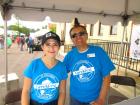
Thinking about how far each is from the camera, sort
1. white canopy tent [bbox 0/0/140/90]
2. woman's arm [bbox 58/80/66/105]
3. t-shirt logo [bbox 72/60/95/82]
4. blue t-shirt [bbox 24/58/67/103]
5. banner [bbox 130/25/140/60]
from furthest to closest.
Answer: banner [bbox 130/25/140/60], white canopy tent [bbox 0/0/140/90], t-shirt logo [bbox 72/60/95/82], woman's arm [bbox 58/80/66/105], blue t-shirt [bbox 24/58/67/103]

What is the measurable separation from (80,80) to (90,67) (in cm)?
17

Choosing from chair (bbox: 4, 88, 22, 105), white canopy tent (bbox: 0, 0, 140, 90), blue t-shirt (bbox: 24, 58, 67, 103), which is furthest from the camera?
white canopy tent (bbox: 0, 0, 140, 90)

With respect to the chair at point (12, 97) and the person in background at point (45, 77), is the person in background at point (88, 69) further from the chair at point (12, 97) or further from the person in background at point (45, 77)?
the chair at point (12, 97)

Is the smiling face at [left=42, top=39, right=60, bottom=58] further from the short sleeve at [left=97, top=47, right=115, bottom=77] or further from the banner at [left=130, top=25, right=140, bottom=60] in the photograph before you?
the banner at [left=130, top=25, right=140, bottom=60]

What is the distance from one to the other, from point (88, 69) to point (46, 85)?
0.48 m

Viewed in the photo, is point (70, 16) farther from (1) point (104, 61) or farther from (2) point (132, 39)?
(2) point (132, 39)

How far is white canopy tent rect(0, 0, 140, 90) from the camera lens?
3562mm

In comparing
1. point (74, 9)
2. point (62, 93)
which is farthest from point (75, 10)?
point (62, 93)

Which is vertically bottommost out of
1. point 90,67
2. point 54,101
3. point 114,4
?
point 54,101

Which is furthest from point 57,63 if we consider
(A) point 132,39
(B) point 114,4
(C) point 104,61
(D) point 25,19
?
(A) point 132,39

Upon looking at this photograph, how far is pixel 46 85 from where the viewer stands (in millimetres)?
1681

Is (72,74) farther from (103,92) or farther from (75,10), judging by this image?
(75,10)

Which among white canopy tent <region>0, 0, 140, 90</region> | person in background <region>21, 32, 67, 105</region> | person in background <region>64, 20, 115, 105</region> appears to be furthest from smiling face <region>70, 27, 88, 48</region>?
white canopy tent <region>0, 0, 140, 90</region>

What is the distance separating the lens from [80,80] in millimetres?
1976
